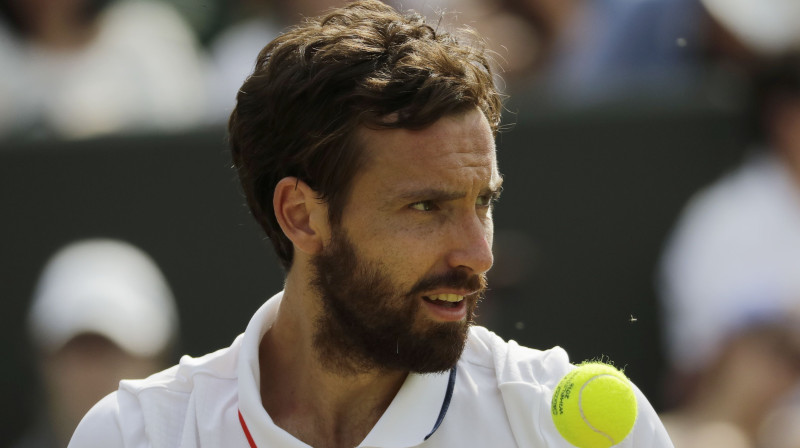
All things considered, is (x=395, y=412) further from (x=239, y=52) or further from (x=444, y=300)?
(x=239, y=52)

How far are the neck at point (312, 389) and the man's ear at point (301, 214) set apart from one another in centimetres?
11

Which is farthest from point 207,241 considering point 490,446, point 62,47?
point 490,446

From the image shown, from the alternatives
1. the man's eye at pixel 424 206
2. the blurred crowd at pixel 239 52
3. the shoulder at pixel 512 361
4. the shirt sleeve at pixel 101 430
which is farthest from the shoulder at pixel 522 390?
the blurred crowd at pixel 239 52

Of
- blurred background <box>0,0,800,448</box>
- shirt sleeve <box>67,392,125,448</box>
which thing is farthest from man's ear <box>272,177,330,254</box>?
blurred background <box>0,0,800,448</box>

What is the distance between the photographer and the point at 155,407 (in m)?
2.96

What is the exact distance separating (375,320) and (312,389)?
0.25 meters

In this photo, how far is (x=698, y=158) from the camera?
5.50 meters

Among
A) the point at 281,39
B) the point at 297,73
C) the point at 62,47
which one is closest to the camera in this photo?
the point at 297,73

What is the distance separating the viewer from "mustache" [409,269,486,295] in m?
2.91

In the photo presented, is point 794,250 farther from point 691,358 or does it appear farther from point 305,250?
point 305,250

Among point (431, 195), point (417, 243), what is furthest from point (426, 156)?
point (417, 243)

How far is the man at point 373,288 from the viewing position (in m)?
2.92

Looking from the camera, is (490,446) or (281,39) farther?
(281,39)

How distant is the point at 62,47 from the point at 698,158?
3.14m
